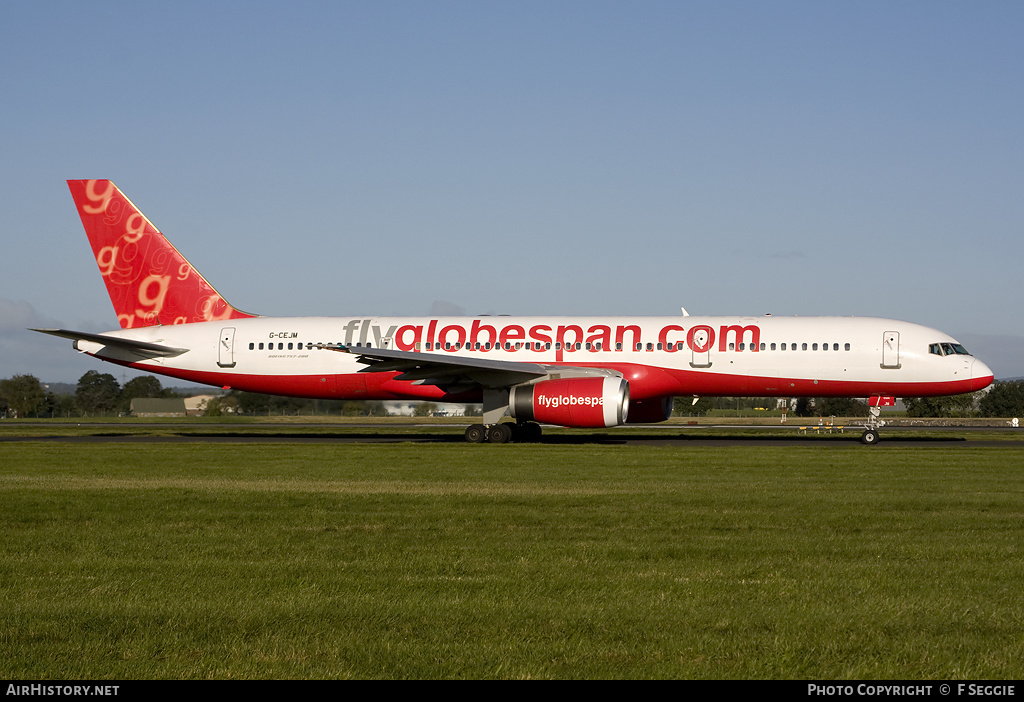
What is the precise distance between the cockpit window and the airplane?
39mm

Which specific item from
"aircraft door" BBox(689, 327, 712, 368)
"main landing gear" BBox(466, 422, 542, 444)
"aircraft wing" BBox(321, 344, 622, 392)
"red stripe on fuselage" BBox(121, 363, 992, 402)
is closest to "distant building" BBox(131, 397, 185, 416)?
"red stripe on fuselage" BBox(121, 363, 992, 402)

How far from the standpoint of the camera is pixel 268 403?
67625 mm

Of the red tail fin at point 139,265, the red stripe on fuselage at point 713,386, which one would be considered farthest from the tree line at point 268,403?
the red stripe on fuselage at point 713,386

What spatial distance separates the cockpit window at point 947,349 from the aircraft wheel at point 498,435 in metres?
12.6

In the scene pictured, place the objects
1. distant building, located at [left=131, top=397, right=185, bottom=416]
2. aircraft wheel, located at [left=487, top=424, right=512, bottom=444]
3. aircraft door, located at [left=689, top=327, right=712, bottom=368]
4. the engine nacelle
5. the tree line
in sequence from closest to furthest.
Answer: the engine nacelle < aircraft wheel, located at [left=487, top=424, right=512, bottom=444] < aircraft door, located at [left=689, top=327, right=712, bottom=368] < the tree line < distant building, located at [left=131, top=397, right=185, bottom=416]

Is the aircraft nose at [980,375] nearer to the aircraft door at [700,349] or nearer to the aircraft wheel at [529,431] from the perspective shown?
the aircraft door at [700,349]

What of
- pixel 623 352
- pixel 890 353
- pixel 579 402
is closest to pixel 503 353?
pixel 623 352

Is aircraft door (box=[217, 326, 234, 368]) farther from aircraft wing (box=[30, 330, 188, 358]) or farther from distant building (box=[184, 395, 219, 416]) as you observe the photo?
distant building (box=[184, 395, 219, 416])

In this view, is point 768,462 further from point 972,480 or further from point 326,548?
point 326,548

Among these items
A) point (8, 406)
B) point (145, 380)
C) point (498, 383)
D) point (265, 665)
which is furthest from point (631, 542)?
point (145, 380)

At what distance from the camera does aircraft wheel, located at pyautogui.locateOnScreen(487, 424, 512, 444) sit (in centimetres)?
2980

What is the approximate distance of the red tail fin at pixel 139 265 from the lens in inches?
1356

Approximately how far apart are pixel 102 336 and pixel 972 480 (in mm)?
25854

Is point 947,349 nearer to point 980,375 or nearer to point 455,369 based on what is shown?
point 980,375
